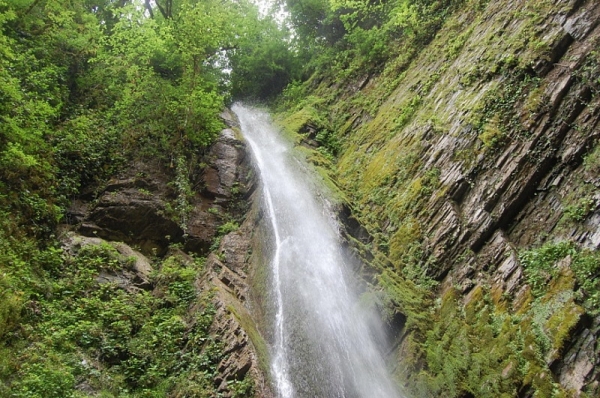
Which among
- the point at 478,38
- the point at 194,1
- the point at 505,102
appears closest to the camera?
the point at 505,102

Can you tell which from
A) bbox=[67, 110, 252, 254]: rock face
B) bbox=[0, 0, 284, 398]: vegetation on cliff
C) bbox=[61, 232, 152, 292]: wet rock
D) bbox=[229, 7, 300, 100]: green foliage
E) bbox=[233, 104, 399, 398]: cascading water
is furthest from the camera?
bbox=[229, 7, 300, 100]: green foliage

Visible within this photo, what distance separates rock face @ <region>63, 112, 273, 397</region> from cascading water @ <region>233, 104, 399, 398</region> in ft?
2.30

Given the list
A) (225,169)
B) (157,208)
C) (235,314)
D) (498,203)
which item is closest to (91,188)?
(157,208)

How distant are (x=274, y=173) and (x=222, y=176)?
190cm

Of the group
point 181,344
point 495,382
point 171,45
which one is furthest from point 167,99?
point 495,382

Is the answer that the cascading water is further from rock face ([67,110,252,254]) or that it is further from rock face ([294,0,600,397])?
rock face ([67,110,252,254])

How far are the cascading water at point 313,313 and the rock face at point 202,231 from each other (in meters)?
0.70

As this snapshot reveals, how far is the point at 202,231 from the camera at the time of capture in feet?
38.3

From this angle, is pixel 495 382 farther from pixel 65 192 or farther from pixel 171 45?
pixel 171 45

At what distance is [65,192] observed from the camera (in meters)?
10.8

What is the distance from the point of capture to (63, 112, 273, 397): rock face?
25.4ft

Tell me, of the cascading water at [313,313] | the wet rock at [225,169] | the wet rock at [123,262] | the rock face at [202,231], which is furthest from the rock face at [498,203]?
the wet rock at [123,262]

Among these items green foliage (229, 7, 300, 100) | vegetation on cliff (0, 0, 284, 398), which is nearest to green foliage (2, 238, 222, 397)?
vegetation on cliff (0, 0, 284, 398)

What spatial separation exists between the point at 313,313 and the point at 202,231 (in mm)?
4414
